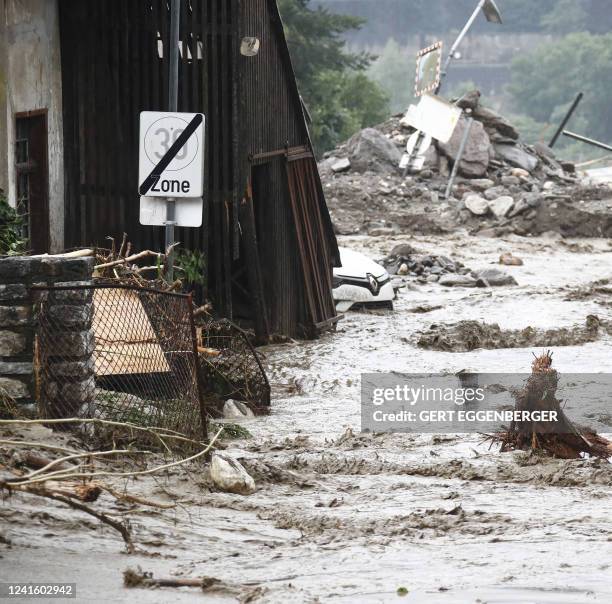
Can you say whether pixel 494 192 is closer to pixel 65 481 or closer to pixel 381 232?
pixel 381 232

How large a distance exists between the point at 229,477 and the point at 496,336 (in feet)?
33.6

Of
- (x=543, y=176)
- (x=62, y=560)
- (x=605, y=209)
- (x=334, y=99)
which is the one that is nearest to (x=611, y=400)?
(x=62, y=560)

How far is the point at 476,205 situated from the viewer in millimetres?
35031

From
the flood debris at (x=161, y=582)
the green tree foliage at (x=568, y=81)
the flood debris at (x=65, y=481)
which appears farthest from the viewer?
the green tree foliage at (x=568, y=81)

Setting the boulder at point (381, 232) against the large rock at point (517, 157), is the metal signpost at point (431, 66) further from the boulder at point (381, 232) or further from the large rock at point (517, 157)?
the boulder at point (381, 232)

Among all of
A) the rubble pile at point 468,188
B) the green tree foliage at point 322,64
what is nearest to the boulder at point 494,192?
the rubble pile at point 468,188

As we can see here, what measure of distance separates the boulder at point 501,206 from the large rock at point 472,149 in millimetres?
4137

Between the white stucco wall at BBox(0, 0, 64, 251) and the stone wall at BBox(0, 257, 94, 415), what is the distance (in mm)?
3884

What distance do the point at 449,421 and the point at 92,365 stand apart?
379cm

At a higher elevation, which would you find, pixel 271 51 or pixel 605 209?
pixel 271 51

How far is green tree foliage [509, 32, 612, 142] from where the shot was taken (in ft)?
343

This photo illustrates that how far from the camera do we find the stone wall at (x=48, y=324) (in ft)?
26.1

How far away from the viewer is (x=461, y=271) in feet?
85.5

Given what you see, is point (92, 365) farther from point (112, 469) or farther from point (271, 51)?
point (271, 51)
